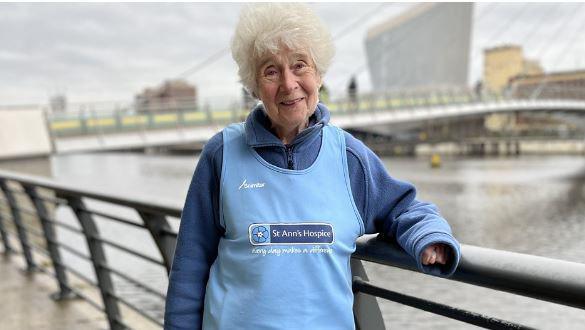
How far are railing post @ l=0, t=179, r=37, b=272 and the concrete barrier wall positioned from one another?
1045 cm

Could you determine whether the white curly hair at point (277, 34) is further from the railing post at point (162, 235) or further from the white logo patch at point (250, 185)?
the railing post at point (162, 235)

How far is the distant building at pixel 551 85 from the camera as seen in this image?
147 ft

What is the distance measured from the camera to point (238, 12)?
1150 mm

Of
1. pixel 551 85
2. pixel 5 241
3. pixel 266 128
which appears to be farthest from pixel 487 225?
pixel 551 85

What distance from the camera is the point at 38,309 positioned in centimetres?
340

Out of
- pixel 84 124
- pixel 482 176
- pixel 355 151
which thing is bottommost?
pixel 482 176

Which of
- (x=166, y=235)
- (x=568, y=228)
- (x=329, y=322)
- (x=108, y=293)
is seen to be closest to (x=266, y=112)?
(x=329, y=322)

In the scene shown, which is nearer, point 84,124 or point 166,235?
point 166,235

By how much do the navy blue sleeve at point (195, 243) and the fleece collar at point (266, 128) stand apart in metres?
0.07

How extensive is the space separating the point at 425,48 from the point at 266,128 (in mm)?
58708

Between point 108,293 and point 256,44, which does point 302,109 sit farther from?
point 108,293

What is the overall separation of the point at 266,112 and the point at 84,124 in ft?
60.6

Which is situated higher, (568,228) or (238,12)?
(238,12)

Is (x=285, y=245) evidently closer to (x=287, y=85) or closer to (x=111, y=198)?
(x=287, y=85)
